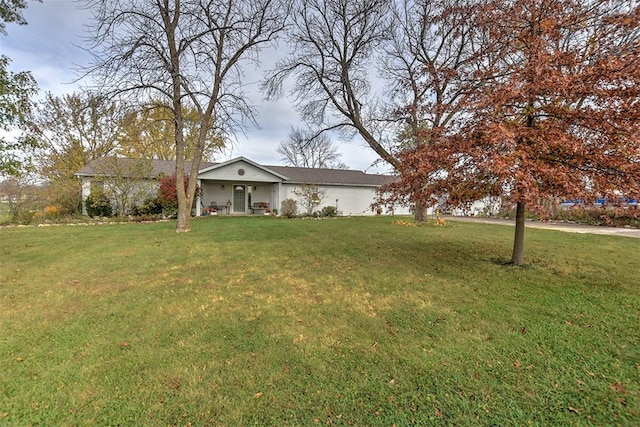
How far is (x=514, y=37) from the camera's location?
17.5 ft

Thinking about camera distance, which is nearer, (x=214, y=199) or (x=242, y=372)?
(x=242, y=372)

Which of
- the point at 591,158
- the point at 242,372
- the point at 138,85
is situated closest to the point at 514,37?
the point at 591,158

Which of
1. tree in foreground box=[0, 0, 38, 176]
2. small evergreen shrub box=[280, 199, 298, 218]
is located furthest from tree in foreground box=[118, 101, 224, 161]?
tree in foreground box=[0, 0, 38, 176]

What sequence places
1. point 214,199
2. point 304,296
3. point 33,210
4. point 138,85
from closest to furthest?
1. point 304,296
2. point 138,85
3. point 33,210
4. point 214,199

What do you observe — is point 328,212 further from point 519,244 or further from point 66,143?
point 66,143

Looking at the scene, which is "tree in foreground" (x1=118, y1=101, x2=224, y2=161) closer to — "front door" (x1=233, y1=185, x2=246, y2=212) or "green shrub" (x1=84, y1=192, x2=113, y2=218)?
"front door" (x1=233, y1=185, x2=246, y2=212)

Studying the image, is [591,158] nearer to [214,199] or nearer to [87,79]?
[87,79]

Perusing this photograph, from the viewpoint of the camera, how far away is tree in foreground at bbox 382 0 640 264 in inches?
159

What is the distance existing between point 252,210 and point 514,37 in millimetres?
18661

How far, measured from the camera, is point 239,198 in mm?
21500

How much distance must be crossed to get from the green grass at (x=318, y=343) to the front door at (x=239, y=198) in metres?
15.2

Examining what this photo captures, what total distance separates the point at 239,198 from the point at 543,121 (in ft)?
63.7

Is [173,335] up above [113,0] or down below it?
below

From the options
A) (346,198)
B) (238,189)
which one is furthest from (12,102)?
(346,198)
